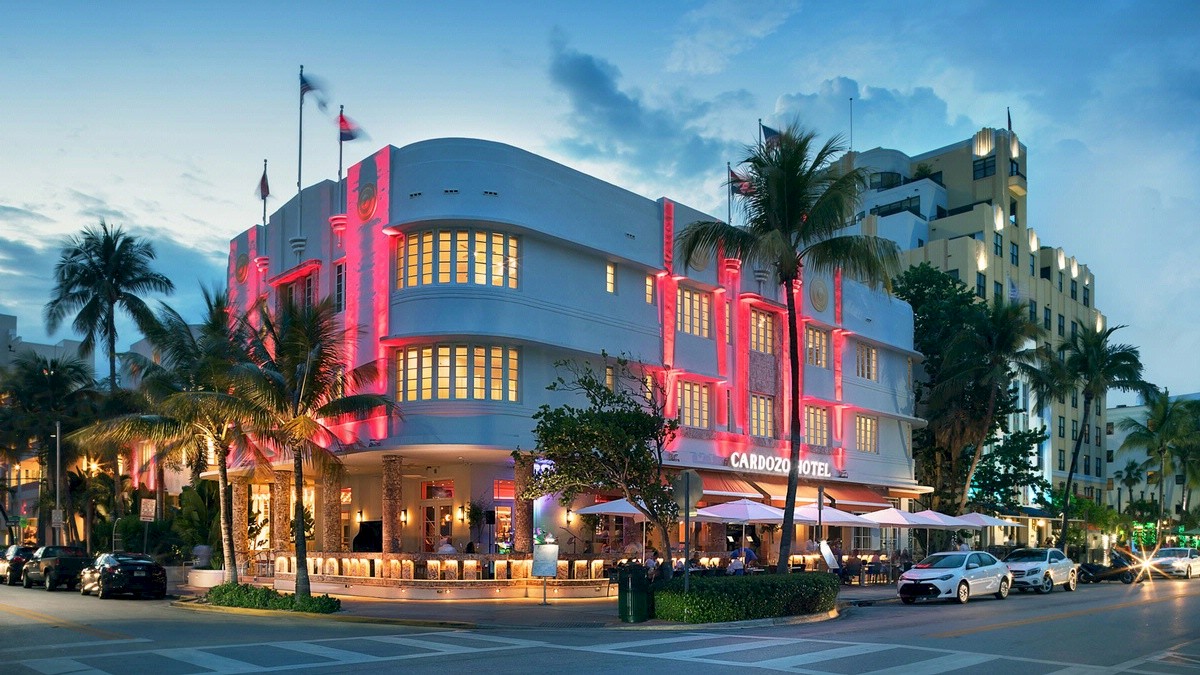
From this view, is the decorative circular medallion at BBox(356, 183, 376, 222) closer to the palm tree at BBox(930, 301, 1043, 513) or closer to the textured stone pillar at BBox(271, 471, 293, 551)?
the textured stone pillar at BBox(271, 471, 293, 551)

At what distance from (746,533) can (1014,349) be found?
16.4 metres

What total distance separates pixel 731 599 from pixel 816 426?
22.8 m

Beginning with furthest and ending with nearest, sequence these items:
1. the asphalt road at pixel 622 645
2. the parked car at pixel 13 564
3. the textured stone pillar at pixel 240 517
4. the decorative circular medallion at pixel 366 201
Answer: the parked car at pixel 13 564 → the textured stone pillar at pixel 240 517 → the decorative circular medallion at pixel 366 201 → the asphalt road at pixel 622 645

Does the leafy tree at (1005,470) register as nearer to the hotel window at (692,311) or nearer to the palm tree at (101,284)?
the hotel window at (692,311)

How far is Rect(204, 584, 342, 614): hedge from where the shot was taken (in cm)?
2552

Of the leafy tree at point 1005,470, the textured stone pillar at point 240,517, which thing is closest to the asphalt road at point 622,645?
the textured stone pillar at point 240,517

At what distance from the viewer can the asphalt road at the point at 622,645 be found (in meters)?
15.2

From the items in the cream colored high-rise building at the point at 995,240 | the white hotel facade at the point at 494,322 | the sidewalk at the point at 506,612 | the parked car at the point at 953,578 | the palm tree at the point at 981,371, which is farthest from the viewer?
the cream colored high-rise building at the point at 995,240

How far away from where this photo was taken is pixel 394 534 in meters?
31.5

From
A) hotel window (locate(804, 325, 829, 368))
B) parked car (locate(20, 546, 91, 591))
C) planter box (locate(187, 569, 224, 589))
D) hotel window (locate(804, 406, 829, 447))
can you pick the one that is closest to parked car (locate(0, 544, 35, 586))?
parked car (locate(20, 546, 91, 591))

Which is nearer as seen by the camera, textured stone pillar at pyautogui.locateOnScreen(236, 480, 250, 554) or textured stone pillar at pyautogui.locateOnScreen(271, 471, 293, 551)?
textured stone pillar at pyautogui.locateOnScreen(271, 471, 293, 551)

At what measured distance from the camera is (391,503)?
1241 inches

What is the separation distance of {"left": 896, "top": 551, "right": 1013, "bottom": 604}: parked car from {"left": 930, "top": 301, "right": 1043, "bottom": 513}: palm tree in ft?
55.5

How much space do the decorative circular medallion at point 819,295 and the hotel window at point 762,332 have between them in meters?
2.10
